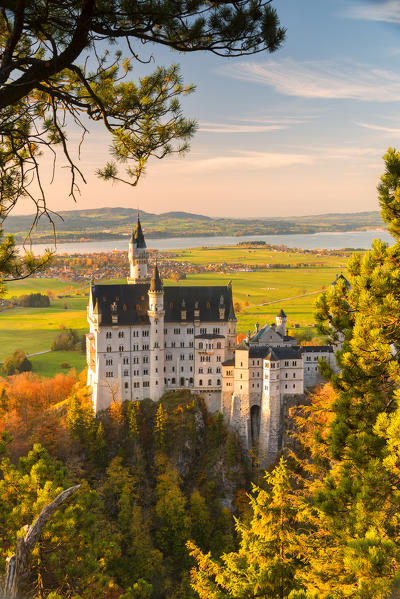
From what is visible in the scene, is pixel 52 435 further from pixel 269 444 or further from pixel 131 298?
pixel 269 444

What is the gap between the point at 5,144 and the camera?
1360cm

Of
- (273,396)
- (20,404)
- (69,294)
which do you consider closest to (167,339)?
(273,396)

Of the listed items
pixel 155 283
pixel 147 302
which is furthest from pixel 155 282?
pixel 147 302

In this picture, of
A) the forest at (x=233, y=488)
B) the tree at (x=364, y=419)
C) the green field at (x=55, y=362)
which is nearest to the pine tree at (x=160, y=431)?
the forest at (x=233, y=488)

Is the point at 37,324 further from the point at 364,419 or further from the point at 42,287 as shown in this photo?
the point at 364,419

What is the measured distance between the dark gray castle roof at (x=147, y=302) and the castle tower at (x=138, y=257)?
641 centimetres

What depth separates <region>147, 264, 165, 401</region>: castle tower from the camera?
57406 mm

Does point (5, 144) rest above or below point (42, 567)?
above

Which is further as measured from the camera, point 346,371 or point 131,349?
point 131,349

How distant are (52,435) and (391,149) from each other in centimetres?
4920

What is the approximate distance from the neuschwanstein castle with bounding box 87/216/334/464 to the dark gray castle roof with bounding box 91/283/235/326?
117 mm

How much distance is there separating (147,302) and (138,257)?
9522mm

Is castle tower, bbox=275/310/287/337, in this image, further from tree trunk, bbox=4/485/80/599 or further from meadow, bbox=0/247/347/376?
tree trunk, bbox=4/485/80/599

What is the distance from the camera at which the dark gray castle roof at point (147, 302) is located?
57281 millimetres
